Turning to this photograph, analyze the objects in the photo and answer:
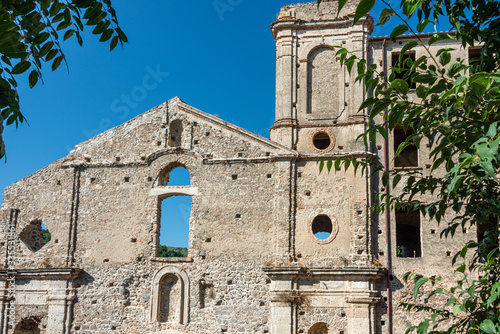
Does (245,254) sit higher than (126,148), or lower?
lower

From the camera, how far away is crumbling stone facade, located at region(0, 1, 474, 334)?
1516 cm

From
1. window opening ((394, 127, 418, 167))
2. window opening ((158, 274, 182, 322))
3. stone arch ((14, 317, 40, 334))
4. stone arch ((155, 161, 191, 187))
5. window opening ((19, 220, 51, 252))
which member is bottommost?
stone arch ((14, 317, 40, 334))

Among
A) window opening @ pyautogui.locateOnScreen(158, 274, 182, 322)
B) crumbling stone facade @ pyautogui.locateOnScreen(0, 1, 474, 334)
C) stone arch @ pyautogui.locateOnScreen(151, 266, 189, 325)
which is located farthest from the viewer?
window opening @ pyautogui.locateOnScreen(158, 274, 182, 322)

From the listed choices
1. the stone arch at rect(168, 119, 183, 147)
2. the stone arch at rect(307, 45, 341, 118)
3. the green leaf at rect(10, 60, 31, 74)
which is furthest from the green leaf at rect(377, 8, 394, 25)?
the stone arch at rect(168, 119, 183, 147)

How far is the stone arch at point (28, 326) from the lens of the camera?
54.0 feet

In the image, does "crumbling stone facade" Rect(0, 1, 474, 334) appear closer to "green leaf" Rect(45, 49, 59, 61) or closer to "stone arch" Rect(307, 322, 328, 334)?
"stone arch" Rect(307, 322, 328, 334)

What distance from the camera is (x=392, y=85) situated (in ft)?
14.7

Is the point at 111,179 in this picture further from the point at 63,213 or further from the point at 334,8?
the point at 334,8

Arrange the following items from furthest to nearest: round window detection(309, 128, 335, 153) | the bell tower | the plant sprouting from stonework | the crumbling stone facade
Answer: the bell tower < round window detection(309, 128, 335, 153) < the crumbling stone facade < the plant sprouting from stonework

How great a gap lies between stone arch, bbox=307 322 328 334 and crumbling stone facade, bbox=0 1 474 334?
4 centimetres

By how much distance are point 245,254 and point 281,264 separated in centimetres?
110

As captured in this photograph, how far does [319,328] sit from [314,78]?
756cm

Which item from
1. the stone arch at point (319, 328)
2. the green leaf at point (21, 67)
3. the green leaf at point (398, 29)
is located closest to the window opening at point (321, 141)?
the stone arch at point (319, 328)

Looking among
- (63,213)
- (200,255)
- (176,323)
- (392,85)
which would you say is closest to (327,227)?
(200,255)
